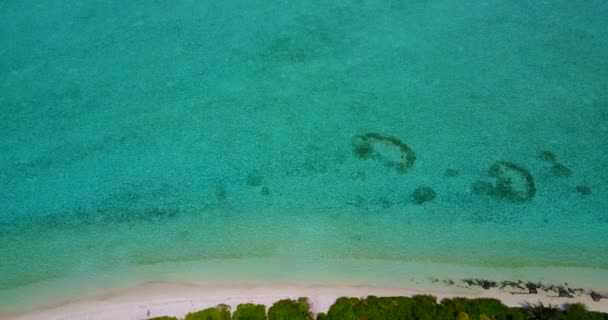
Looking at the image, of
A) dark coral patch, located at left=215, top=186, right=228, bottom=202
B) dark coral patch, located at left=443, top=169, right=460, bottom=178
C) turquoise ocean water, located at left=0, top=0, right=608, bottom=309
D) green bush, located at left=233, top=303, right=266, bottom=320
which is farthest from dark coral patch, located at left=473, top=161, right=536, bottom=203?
dark coral patch, located at left=215, top=186, right=228, bottom=202

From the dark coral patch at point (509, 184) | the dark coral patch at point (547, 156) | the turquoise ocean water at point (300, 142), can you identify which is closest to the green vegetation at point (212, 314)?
the turquoise ocean water at point (300, 142)

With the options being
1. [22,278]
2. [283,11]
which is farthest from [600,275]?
[22,278]

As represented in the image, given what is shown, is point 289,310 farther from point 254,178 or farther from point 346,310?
point 254,178

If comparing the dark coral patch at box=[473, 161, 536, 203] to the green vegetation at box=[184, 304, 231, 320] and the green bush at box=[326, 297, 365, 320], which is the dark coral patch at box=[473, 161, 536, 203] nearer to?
the green bush at box=[326, 297, 365, 320]

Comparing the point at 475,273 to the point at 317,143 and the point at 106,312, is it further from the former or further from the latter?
the point at 106,312

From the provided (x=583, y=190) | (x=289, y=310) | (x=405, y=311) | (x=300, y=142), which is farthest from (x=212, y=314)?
(x=583, y=190)

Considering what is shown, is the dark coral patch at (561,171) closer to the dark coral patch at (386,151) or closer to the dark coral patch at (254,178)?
the dark coral patch at (386,151)
